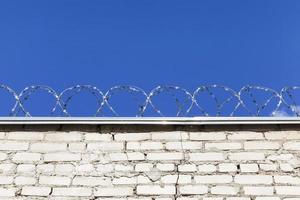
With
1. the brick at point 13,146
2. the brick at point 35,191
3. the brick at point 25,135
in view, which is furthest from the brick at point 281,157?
the brick at point 13,146

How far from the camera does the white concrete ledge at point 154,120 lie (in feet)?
15.9

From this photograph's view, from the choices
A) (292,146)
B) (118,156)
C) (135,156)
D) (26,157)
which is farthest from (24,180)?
(292,146)

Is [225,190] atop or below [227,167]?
below

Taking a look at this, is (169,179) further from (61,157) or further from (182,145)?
(61,157)

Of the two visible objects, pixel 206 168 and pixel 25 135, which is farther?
pixel 25 135

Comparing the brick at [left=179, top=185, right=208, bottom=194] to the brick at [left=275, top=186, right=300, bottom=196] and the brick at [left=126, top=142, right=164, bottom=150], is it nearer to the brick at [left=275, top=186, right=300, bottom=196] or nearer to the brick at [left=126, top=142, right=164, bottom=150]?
the brick at [left=126, top=142, right=164, bottom=150]

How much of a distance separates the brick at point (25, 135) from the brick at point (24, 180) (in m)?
0.39

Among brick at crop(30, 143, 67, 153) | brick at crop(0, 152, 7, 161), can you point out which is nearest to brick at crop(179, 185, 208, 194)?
brick at crop(30, 143, 67, 153)

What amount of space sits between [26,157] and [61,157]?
0.98 feet

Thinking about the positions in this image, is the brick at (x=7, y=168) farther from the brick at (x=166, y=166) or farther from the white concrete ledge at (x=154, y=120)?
the brick at (x=166, y=166)

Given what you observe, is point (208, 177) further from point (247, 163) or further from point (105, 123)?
point (105, 123)

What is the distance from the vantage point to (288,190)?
4.53 meters

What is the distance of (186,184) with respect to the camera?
455 cm

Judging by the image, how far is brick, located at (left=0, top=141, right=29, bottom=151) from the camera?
4754 millimetres
